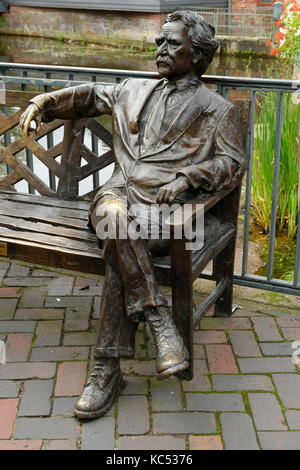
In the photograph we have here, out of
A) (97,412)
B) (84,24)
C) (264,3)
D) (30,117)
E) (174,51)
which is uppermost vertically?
(174,51)

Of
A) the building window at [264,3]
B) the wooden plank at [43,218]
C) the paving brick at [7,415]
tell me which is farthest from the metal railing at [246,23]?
the paving brick at [7,415]

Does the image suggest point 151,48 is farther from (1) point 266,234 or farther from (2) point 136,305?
(2) point 136,305

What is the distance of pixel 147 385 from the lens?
320 cm

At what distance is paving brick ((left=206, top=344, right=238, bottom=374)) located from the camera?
10.9ft

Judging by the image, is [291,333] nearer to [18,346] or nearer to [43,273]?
[18,346]

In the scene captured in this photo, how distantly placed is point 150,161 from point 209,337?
100cm

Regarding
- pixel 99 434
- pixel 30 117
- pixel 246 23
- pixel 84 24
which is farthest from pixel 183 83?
pixel 84 24

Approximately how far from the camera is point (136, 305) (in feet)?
9.59

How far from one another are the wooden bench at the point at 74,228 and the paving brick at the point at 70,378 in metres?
0.48

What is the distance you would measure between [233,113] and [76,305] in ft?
4.77

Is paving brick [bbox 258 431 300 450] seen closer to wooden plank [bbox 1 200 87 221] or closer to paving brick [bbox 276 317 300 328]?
paving brick [bbox 276 317 300 328]

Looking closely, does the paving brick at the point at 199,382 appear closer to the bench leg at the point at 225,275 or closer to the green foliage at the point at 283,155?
the bench leg at the point at 225,275

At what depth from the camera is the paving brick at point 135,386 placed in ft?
10.3
